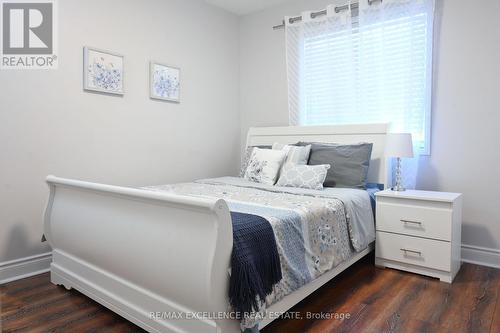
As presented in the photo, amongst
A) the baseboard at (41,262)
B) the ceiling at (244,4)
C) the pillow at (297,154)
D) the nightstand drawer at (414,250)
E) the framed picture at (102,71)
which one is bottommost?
the baseboard at (41,262)

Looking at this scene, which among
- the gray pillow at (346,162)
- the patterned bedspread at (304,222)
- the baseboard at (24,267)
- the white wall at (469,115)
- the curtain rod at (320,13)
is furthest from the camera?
the curtain rod at (320,13)

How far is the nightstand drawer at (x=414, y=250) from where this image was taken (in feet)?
7.75

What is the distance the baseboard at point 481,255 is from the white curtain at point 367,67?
2.16ft

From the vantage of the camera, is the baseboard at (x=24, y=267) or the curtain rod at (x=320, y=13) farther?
the curtain rod at (x=320, y=13)

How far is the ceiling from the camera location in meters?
3.68

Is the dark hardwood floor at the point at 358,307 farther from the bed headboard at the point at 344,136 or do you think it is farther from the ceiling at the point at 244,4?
the ceiling at the point at 244,4

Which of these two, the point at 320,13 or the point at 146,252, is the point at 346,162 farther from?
the point at 146,252

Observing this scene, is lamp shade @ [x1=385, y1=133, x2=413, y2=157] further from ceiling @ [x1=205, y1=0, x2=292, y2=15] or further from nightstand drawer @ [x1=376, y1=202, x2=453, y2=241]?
ceiling @ [x1=205, y1=0, x2=292, y2=15]

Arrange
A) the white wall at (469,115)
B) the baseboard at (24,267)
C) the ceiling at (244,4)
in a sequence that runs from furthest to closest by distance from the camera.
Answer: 1. the ceiling at (244,4)
2. the white wall at (469,115)
3. the baseboard at (24,267)

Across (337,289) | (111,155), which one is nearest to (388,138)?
(337,289)

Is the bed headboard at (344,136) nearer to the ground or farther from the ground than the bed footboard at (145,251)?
farther from the ground

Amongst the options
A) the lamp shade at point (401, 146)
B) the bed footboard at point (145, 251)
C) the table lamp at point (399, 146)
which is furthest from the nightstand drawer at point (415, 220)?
the bed footboard at point (145, 251)

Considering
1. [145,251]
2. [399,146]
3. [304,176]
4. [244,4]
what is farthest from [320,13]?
[145,251]

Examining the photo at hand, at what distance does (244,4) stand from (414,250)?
2.99 metres
